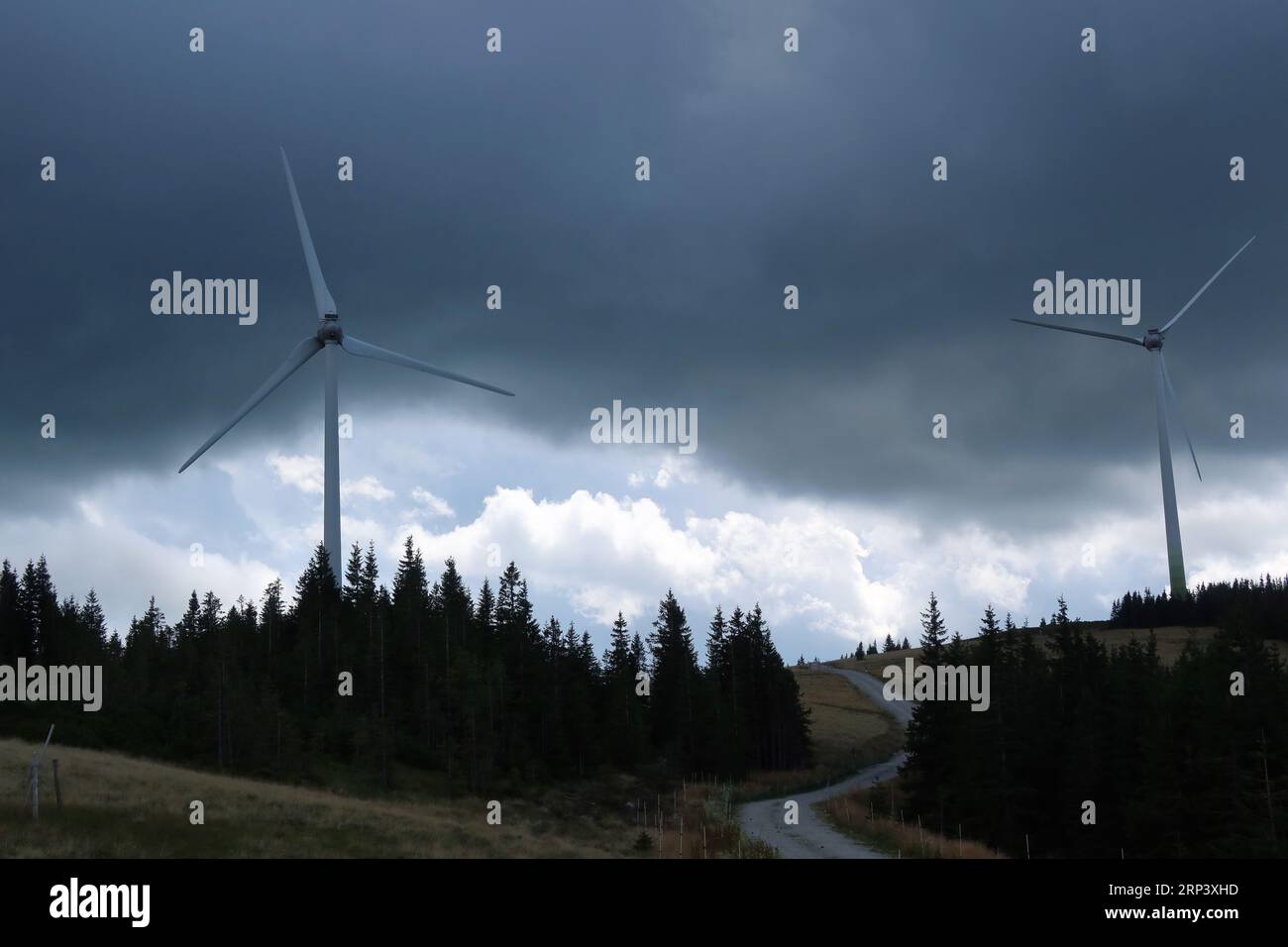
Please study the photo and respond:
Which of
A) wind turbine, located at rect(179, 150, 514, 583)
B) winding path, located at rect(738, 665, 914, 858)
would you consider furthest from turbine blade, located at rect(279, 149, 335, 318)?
winding path, located at rect(738, 665, 914, 858)

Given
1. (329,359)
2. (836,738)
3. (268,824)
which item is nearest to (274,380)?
(329,359)

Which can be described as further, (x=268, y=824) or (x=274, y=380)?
(x=274, y=380)

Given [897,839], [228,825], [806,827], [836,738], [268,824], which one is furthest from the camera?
[836,738]

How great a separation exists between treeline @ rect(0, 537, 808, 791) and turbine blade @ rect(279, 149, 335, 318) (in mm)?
26374

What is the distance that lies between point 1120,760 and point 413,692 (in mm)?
57450

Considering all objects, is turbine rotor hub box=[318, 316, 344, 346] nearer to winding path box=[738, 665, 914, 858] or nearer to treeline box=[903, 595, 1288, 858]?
winding path box=[738, 665, 914, 858]

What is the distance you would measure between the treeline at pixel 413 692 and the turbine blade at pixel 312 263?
26.4 m

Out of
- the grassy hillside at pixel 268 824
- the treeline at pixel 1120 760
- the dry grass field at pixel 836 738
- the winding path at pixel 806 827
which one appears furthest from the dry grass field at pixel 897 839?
the dry grass field at pixel 836 738

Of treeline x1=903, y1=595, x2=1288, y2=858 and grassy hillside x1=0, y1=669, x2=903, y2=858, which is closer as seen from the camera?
grassy hillside x1=0, y1=669, x2=903, y2=858

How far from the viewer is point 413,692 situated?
97250mm

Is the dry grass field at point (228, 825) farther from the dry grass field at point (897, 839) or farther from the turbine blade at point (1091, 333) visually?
the turbine blade at point (1091, 333)

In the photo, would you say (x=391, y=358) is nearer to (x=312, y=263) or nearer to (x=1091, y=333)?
(x=312, y=263)

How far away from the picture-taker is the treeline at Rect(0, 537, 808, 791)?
78.7m
